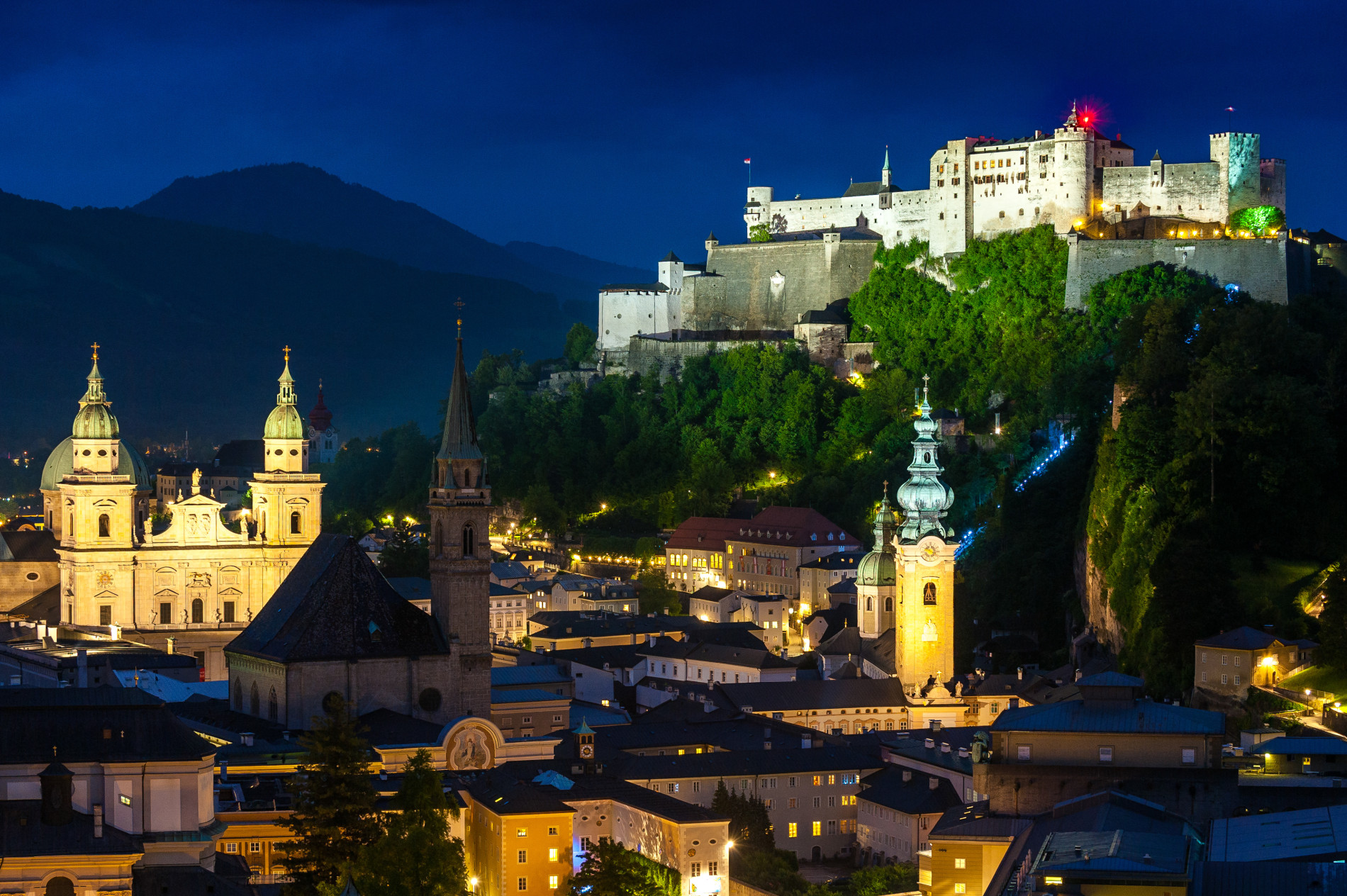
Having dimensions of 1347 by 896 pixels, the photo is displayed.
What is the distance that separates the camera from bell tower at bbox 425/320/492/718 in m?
52.6

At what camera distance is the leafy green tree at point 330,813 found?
40000 mm

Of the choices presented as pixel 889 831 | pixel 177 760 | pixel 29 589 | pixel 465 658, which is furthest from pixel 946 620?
pixel 177 760

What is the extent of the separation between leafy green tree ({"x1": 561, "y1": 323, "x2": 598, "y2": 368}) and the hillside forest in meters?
0.24

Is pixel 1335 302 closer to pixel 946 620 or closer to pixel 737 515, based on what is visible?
pixel 946 620

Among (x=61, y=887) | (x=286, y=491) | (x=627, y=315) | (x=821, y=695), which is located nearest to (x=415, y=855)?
(x=61, y=887)

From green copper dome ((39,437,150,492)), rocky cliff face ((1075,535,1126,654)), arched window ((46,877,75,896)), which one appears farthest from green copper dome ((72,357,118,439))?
arched window ((46,877,75,896))

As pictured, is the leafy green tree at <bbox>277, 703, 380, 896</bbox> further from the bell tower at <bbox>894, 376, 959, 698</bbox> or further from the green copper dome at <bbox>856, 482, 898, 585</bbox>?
the green copper dome at <bbox>856, 482, 898, 585</bbox>

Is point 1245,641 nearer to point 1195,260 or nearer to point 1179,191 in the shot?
point 1195,260

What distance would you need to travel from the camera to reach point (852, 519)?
95.9m

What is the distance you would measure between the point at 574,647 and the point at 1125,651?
28729mm

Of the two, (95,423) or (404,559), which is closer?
(95,423)

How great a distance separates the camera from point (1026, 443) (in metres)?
86.9

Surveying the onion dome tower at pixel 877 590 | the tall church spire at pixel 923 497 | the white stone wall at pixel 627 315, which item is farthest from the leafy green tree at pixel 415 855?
the white stone wall at pixel 627 315

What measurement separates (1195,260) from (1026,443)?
379 inches
